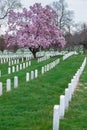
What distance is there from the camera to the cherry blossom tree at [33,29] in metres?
55.7

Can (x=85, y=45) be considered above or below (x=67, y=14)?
below

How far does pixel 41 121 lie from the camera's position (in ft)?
33.8

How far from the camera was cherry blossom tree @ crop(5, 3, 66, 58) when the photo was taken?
5566 centimetres

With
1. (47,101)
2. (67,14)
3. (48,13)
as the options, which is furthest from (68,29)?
(47,101)

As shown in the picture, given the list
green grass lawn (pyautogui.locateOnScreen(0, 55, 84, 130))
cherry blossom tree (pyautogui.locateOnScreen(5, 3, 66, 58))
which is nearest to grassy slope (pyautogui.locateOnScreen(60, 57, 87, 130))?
green grass lawn (pyautogui.locateOnScreen(0, 55, 84, 130))

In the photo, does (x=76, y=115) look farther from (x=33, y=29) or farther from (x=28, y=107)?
(x=33, y=29)

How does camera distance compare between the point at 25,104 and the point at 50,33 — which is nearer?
the point at 25,104

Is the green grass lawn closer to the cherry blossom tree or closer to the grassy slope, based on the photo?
the grassy slope

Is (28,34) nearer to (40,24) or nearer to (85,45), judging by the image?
(40,24)

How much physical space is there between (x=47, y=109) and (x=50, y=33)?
157 feet

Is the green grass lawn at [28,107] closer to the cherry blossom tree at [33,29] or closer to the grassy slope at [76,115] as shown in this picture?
the grassy slope at [76,115]

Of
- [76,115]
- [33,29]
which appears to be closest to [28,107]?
[76,115]

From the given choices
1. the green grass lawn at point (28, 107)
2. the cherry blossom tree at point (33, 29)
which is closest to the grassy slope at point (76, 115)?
the green grass lawn at point (28, 107)

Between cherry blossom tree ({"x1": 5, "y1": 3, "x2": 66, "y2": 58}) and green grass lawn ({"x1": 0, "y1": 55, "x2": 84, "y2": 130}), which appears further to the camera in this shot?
Answer: cherry blossom tree ({"x1": 5, "y1": 3, "x2": 66, "y2": 58})
